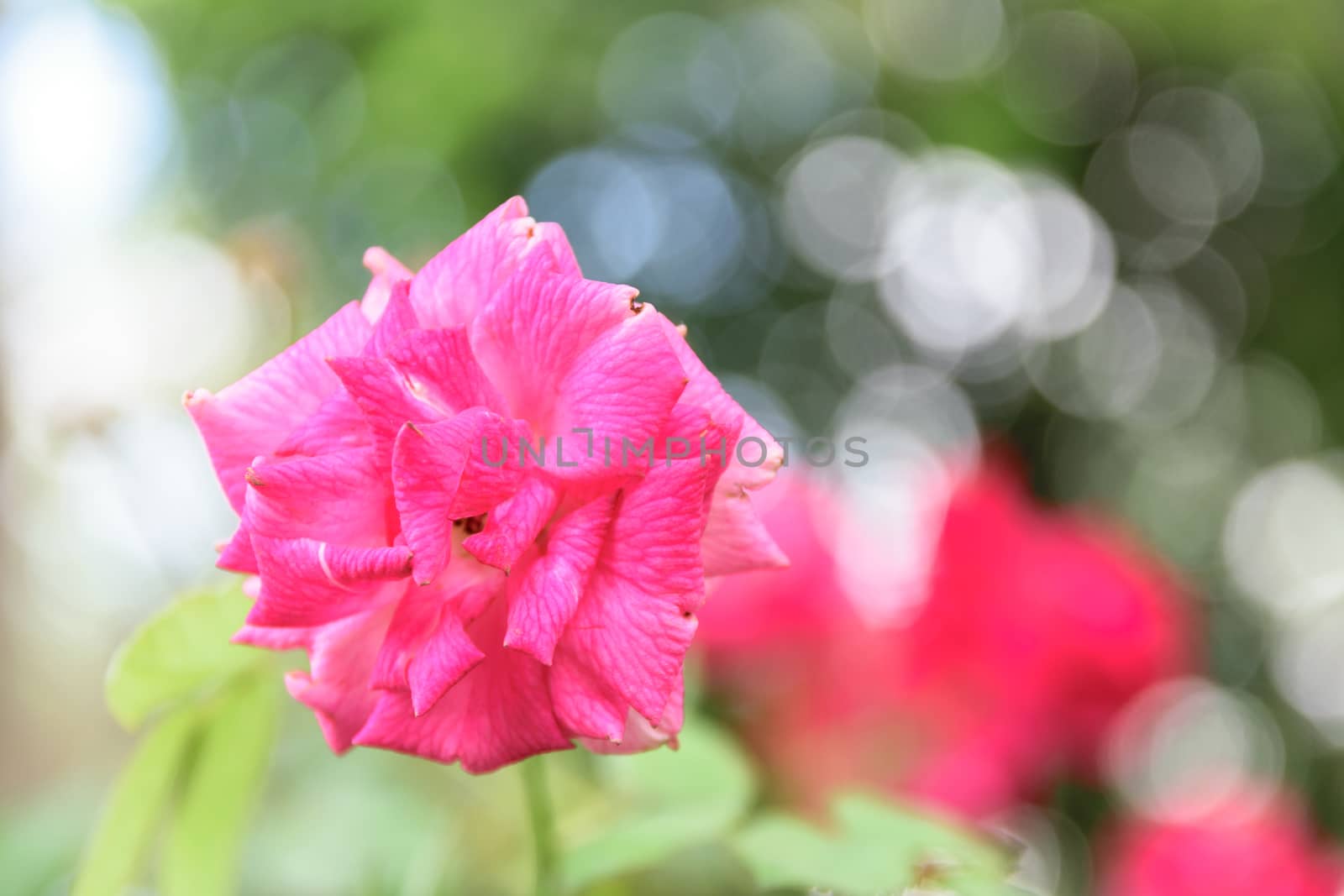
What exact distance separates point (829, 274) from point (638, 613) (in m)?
1.26

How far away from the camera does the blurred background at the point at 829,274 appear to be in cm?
75

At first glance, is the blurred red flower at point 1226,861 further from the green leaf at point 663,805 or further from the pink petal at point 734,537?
the pink petal at point 734,537

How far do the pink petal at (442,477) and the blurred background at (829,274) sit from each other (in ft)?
0.88

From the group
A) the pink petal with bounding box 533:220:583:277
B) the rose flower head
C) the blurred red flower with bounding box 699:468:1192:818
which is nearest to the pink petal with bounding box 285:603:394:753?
the rose flower head

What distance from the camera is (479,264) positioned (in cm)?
28

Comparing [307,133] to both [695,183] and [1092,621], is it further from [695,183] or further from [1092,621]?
[1092,621]

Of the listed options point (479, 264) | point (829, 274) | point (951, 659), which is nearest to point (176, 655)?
point (479, 264)

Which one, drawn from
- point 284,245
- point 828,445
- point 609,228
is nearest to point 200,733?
point 828,445

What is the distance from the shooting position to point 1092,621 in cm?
73

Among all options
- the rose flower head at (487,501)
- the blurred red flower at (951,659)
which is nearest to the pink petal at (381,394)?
the rose flower head at (487,501)

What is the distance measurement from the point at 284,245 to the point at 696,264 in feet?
2.42

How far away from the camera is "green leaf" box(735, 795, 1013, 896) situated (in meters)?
0.31

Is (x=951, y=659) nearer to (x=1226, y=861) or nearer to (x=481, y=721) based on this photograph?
(x=1226, y=861)

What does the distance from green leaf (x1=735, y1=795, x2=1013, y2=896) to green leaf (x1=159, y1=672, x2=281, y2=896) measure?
0.16 meters
